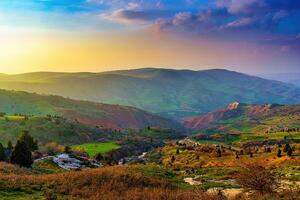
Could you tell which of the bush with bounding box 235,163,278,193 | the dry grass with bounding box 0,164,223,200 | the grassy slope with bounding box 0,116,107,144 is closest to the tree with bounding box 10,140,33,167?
the dry grass with bounding box 0,164,223,200

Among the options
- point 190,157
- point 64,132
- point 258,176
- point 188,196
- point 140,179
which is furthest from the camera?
point 64,132

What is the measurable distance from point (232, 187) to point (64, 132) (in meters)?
147

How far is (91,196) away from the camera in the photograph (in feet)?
95.7

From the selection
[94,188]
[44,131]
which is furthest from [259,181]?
[44,131]

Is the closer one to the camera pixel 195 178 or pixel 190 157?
pixel 195 178

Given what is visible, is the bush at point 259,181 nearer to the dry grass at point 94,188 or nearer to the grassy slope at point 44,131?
the dry grass at point 94,188

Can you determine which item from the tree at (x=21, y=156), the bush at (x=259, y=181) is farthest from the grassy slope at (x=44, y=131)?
the bush at (x=259, y=181)

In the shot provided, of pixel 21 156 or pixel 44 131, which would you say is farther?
pixel 44 131

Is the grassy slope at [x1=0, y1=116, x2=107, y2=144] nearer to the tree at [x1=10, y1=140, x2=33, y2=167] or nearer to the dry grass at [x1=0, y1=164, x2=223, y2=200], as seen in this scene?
the tree at [x1=10, y1=140, x2=33, y2=167]

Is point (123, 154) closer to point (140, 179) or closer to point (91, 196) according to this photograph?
point (140, 179)

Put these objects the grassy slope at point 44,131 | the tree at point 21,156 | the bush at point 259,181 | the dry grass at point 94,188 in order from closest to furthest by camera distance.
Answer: the dry grass at point 94,188
the bush at point 259,181
the tree at point 21,156
the grassy slope at point 44,131

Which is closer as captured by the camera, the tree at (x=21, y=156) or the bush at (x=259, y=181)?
the bush at (x=259, y=181)

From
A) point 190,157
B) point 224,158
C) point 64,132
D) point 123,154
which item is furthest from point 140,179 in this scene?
point 64,132

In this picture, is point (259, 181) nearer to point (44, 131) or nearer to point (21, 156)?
point (21, 156)
